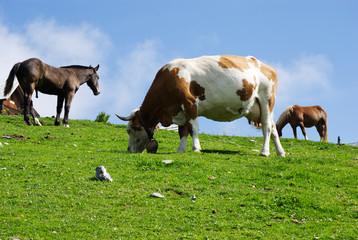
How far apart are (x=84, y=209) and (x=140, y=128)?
6833mm

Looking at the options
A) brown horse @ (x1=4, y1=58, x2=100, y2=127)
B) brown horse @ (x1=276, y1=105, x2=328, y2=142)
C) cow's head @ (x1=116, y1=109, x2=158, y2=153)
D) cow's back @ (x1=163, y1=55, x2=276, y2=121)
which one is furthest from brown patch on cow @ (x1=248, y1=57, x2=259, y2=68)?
brown horse @ (x1=276, y1=105, x2=328, y2=142)

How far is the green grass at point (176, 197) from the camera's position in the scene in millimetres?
8836

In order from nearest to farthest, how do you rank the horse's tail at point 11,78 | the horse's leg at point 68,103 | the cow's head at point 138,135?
1. the cow's head at point 138,135
2. the horse's tail at point 11,78
3. the horse's leg at point 68,103

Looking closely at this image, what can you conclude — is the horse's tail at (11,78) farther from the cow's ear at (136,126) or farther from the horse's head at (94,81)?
the cow's ear at (136,126)

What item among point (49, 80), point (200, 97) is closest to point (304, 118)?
point (49, 80)

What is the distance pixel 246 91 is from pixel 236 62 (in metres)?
1.19

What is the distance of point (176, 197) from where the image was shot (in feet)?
34.9

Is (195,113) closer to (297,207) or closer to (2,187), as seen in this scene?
(297,207)

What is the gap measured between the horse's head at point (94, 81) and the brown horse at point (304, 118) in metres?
14.6

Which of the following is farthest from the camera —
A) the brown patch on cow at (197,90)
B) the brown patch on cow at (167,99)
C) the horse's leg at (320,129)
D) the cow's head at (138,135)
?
the horse's leg at (320,129)

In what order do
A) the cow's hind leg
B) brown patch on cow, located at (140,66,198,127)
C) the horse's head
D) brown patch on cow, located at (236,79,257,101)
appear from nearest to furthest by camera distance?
brown patch on cow, located at (140,66,198,127), the cow's hind leg, brown patch on cow, located at (236,79,257,101), the horse's head

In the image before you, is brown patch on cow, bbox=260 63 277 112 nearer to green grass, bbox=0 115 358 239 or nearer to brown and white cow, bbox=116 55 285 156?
brown and white cow, bbox=116 55 285 156

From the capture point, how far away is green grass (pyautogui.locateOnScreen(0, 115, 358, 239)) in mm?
8836

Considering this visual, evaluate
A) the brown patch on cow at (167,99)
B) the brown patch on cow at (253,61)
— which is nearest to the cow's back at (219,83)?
the brown patch on cow at (167,99)
